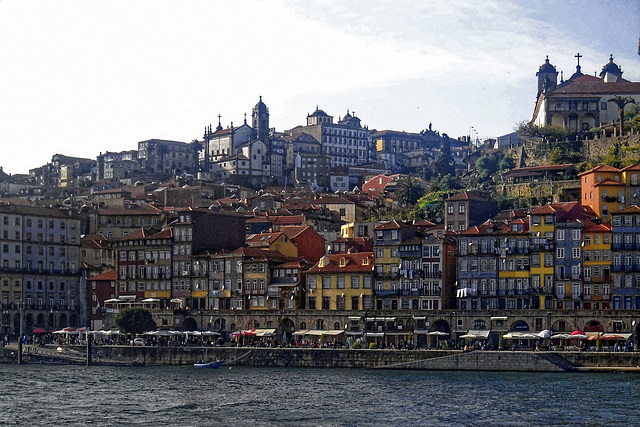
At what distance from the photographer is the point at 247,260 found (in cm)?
11569

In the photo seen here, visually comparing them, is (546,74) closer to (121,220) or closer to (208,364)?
(121,220)

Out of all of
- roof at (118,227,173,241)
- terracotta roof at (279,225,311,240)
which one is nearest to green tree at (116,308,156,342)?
roof at (118,227,173,241)

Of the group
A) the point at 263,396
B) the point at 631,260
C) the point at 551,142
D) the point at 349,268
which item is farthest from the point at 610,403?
the point at 551,142

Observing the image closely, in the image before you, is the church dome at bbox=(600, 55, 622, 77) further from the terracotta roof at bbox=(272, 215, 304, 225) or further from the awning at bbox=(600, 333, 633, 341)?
the awning at bbox=(600, 333, 633, 341)

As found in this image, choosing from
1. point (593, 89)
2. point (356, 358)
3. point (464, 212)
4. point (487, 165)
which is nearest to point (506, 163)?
point (487, 165)

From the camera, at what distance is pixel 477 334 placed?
99.2 metres

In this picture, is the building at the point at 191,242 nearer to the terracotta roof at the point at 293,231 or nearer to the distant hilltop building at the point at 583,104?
the terracotta roof at the point at 293,231

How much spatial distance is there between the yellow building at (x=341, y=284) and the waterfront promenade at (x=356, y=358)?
11.8 meters

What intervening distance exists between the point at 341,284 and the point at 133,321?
1980cm

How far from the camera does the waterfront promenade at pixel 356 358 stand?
89.0 m

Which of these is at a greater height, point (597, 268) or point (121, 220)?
point (121, 220)

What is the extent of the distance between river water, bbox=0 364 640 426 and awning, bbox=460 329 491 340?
7.94m

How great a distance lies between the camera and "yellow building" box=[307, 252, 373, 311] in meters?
110

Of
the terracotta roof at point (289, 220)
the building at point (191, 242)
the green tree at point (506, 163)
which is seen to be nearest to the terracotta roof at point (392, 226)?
the building at point (191, 242)
